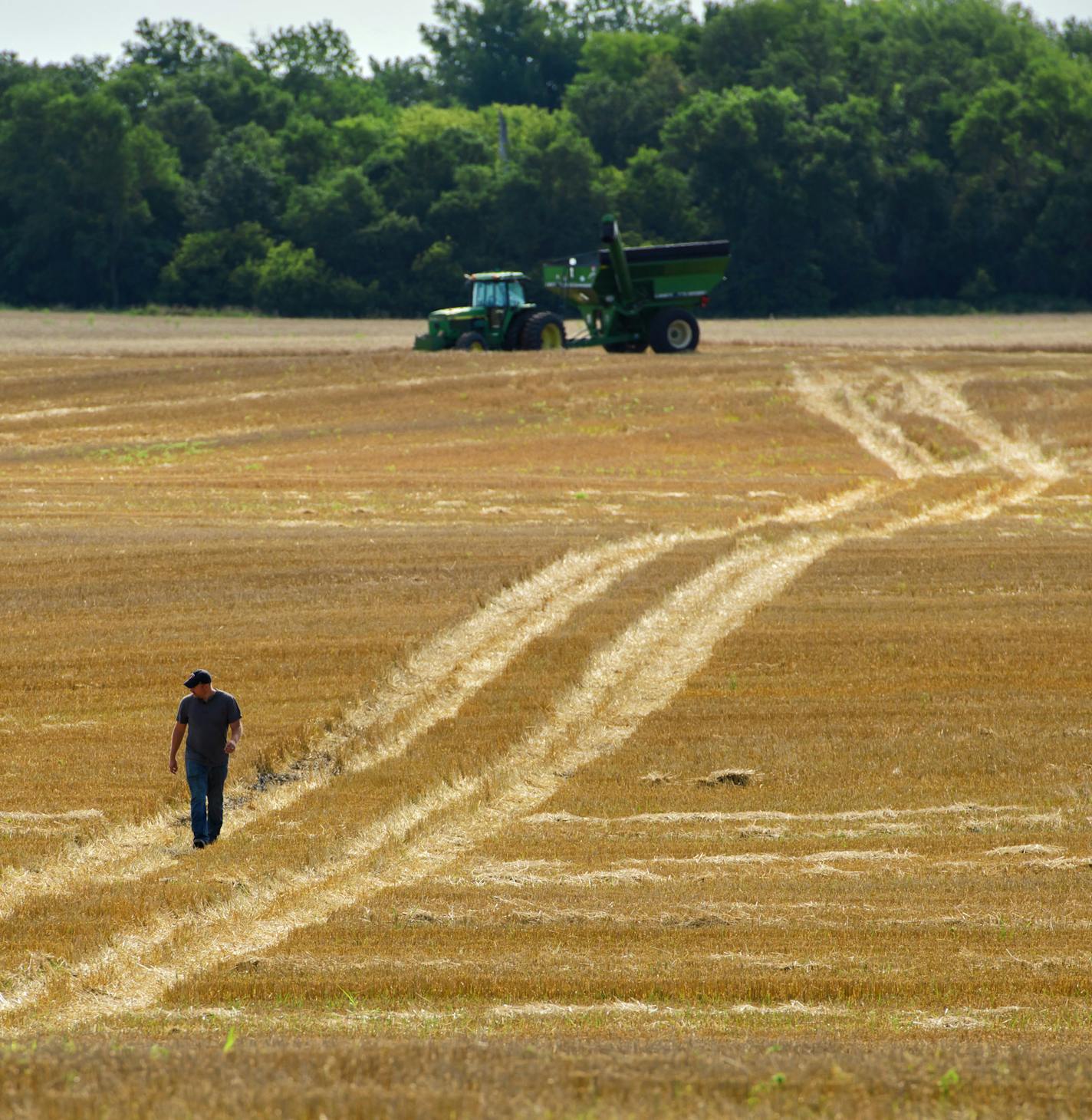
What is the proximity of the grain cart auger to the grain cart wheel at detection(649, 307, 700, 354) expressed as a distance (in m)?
0.03

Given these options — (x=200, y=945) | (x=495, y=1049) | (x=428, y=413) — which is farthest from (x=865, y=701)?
(x=428, y=413)

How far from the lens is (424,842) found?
48.5ft

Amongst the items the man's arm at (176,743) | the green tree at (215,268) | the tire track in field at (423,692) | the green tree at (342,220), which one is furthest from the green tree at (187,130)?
the man's arm at (176,743)

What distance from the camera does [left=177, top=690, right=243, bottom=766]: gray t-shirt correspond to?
14.5 m

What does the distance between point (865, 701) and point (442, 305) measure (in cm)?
7249

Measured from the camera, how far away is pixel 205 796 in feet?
48.9

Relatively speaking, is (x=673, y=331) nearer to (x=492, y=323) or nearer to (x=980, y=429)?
(x=492, y=323)

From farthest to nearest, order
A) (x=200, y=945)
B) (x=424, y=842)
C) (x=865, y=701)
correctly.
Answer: (x=865, y=701) < (x=424, y=842) < (x=200, y=945)

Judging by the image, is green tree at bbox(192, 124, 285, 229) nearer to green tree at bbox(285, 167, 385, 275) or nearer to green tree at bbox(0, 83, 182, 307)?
green tree at bbox(0, 83, 182, 307)

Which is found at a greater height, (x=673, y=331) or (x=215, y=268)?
(x=215, y=268)

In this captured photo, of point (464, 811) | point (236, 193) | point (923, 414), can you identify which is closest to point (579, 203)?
point (236, 193)

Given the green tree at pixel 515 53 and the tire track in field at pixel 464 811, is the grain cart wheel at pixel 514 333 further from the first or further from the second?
the green tree at pixel 515 53

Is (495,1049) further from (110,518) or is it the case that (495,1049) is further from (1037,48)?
(1037,48)

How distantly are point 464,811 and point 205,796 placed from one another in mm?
2633
